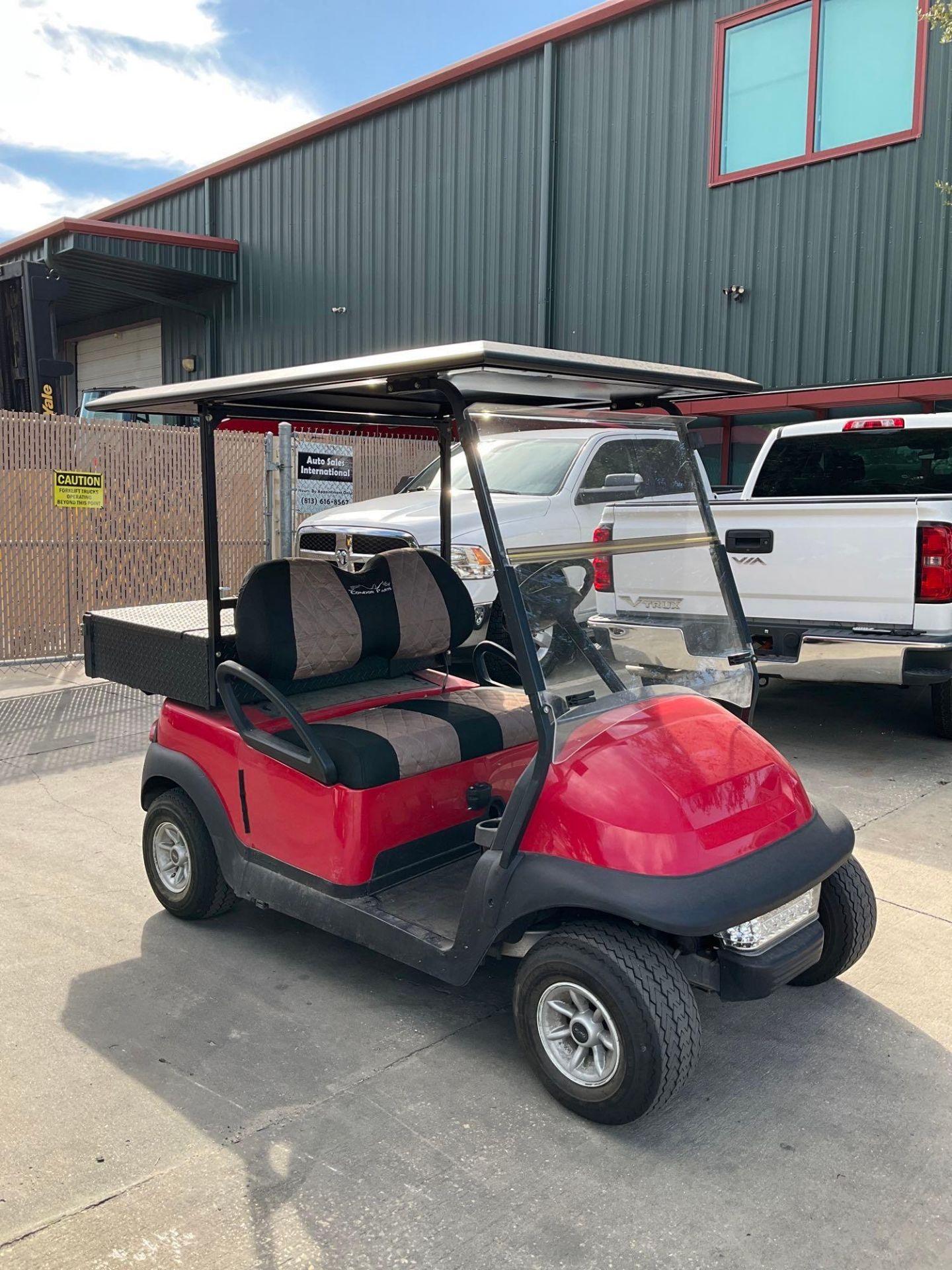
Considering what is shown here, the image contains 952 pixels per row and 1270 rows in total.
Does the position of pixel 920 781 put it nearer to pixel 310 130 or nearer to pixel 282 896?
pixel 282 896

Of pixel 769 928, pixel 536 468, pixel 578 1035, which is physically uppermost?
pixel 536 468

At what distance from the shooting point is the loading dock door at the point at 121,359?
67.1 ft

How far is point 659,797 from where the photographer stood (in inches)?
115

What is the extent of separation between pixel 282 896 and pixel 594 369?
1.97m

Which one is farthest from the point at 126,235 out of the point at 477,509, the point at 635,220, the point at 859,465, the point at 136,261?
the point at 859,465

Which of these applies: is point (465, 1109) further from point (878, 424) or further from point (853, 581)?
point (878, 424)

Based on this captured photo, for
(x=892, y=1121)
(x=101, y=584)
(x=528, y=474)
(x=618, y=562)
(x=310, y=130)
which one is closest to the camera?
(x=892, y=1121)

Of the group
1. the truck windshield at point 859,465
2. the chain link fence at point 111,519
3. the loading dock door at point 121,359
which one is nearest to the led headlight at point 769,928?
the truck windshield at point 859,465

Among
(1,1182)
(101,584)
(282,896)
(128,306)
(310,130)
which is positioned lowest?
(1,1182)

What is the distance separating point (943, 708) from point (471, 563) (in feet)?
10.3

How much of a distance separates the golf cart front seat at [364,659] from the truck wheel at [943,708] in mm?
3367

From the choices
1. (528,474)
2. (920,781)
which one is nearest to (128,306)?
(528,474)

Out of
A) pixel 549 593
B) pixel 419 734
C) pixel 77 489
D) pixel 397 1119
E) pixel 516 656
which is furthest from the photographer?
pixel 77 489

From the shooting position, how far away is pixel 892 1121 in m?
2.90
